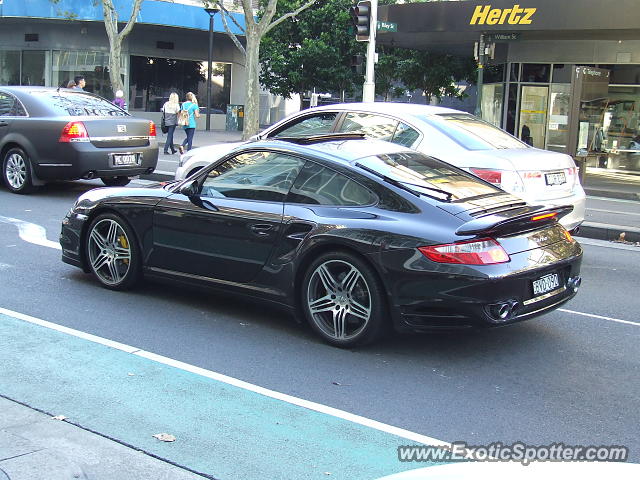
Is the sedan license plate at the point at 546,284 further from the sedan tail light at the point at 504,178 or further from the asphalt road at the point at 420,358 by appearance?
the sedan tail light at the point at 504,178

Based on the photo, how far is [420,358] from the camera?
5621mm

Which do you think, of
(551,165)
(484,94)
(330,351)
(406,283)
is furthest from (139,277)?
(484,94)

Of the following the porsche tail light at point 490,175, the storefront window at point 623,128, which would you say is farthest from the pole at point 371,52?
the porsche tail light at point 490,175

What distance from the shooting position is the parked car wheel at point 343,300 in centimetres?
553

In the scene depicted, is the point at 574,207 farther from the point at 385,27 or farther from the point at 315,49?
the point at 315,49

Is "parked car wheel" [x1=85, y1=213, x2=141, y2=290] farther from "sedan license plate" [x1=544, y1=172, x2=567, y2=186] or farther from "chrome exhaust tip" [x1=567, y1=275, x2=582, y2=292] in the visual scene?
"sedan license plate" [x1=544, y1=172, x2=567, y2=186]

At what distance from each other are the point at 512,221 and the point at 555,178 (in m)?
3.60

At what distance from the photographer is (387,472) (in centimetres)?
389

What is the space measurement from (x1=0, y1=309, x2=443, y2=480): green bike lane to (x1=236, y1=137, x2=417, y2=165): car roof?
1.95 m

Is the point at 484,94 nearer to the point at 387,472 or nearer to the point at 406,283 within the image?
the point at 406,283

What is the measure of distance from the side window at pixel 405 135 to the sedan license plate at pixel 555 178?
1501 millimetres

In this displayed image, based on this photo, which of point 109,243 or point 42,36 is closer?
point 109,243

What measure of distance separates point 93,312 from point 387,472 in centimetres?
349

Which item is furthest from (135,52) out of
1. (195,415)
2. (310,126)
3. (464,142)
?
(195,415)
